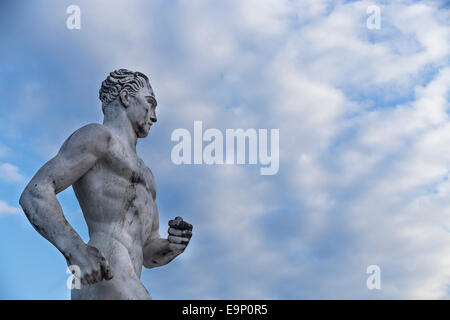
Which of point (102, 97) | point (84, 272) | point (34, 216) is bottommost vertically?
point (84, 272)

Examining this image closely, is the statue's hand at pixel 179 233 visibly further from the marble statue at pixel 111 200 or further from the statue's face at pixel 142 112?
the statue's face at pixel 142 112

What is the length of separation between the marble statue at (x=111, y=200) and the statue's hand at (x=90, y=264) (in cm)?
1

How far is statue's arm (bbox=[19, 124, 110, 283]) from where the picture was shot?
8.27 meters

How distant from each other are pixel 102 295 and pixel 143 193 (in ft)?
4.96

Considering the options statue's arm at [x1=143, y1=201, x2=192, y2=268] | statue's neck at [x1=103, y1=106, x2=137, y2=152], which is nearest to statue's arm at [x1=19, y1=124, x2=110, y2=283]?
statue's neck at [x1=103, y1=106, x2=137, y2=152]

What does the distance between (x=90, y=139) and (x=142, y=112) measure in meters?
1.17

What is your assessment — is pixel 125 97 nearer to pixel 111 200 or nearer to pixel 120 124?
pixel 120 124

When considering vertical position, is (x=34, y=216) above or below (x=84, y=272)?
above

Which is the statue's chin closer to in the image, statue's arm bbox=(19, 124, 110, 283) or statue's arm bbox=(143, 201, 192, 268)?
statue's arm bbox=(19, 124, 110, 283)

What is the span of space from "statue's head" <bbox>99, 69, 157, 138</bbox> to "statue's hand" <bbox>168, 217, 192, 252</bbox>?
130 centimetres
